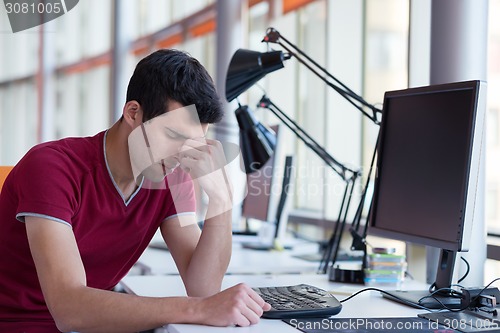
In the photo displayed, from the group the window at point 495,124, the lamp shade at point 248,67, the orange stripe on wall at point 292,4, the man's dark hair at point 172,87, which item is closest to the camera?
the man's dark hair at point 172,87

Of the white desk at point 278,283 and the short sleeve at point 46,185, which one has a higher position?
the short sleeve at point 46,185

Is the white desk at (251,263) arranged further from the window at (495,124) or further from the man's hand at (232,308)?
the man's hand at (232,308)

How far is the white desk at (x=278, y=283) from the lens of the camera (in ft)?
4.33

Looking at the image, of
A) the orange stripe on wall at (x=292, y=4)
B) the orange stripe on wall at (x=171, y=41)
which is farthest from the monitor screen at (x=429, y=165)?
the orange stripe on wall at (x=171, y=41)

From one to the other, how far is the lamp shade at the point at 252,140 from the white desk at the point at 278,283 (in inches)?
25.4

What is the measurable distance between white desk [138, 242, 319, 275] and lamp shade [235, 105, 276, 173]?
15.3 inches

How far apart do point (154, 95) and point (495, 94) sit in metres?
1.55

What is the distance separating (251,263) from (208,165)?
94 cm

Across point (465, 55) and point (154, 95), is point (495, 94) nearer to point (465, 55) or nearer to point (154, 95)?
point (465, 55)

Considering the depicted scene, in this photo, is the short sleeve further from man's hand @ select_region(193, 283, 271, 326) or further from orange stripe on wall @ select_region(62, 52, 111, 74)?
orange stripe on wall @ select_region(62, 52, 111, 74)

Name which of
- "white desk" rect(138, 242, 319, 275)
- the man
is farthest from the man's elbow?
"white desk" rect(138, 242, 319, 275)

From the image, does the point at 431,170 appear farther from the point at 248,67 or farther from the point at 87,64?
the point at 87,64

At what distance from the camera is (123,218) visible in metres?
1.71

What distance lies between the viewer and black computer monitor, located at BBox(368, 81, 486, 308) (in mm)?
1518
